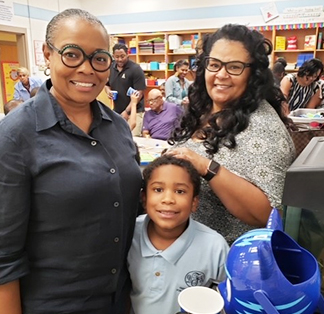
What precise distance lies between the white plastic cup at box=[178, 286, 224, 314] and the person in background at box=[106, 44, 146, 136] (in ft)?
13.2

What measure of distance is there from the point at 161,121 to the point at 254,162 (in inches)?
120

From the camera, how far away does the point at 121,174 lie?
3.34 ft

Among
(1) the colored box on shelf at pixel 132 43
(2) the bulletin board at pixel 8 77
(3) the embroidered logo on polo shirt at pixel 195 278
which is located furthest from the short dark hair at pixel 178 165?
(2) the bulletin board at pixel 8 77

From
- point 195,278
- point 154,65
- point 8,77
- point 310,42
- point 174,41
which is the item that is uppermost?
point 174,41

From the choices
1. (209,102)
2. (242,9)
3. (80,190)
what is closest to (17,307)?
(80,190)

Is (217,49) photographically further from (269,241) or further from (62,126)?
→ (269,241)

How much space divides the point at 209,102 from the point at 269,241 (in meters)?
1.03

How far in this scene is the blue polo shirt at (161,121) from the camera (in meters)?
4.12

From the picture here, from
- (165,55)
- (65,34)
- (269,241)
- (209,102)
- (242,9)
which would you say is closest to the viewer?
(269,241)

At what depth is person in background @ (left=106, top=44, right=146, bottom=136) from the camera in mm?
4773

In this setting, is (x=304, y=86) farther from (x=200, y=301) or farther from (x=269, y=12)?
(x=200, y=301)

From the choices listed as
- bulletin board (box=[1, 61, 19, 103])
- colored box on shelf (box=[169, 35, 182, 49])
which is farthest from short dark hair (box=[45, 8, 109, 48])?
bulletin board (box=[1, 61, 19, 103])

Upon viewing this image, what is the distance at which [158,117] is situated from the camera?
4172mm

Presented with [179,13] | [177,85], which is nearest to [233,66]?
[177,85]
